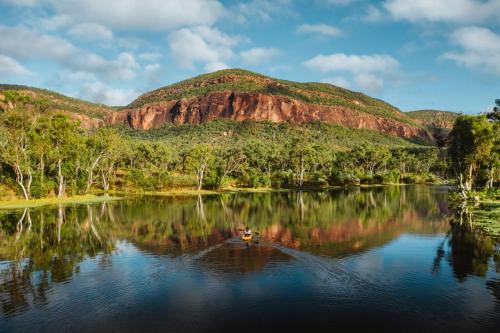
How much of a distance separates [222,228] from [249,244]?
10299 mm

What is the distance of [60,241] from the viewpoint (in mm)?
40719

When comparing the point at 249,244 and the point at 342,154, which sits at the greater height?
the point at 342,154

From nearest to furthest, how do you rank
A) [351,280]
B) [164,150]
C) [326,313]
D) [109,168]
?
[326,313], [351,280], [109,168], [164,150]

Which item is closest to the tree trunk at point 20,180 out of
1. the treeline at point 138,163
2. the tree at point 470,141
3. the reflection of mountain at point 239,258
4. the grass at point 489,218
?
the treeline at point 138,163

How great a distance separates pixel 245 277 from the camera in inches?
1075

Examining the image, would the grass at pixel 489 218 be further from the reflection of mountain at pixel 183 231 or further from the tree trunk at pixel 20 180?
the tree trunk at pixel 20 180

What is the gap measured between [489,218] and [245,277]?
3685cm

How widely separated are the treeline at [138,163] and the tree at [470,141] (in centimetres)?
5584

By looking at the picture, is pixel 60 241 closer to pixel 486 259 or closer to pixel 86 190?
pixel 486 259

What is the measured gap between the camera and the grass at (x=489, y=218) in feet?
137

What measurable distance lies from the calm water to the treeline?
32354 mm

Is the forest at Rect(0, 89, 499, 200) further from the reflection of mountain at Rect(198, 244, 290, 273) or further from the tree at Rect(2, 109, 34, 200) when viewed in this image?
the reflection of mountain at Rect(198, 244, 290, 273)

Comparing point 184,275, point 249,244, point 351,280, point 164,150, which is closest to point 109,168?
point 164,150

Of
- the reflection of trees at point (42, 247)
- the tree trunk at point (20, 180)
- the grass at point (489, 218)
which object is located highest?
the tree trunk at point (20, 180)
